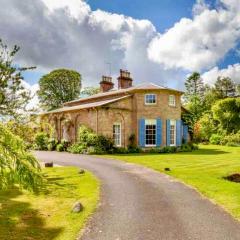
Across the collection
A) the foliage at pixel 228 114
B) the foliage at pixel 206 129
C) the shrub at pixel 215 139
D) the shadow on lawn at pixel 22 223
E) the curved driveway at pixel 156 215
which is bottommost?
the shadow on lawn at pixel 22 223

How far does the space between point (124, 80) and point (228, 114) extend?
56.5ft

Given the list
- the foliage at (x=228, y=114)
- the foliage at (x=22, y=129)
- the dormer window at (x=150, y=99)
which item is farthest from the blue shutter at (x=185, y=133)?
the foliage at (x=22, y=129)

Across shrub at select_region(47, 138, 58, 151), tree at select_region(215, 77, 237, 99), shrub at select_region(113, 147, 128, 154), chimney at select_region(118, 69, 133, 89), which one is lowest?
shrub at select_region(113, 147, 128, 154)

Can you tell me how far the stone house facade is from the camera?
32.3 m

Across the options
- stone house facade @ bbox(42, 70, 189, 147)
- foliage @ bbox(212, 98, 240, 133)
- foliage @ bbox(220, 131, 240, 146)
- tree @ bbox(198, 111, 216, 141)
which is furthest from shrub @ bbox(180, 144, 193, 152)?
foliage @ bbox(212, 98, 240, 133)

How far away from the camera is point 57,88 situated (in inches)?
2459

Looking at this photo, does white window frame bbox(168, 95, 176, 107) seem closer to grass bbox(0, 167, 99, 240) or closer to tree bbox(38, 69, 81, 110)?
grass bbox(0, 167, 99, 240)

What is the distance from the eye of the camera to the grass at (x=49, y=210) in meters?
8.59

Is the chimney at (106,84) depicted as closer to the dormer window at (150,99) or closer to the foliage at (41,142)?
the foliage at (41,142)

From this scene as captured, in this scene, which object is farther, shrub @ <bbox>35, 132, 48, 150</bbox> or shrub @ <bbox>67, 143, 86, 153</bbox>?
shrub @ <bbox>35, 132, 48, 150</bbox>

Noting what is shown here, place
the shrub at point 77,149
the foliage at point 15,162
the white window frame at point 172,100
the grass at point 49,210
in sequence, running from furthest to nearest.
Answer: the white window frame at point 172,100
the shrub at point 77,149
the grass at point 49,210
the foliage at point 15,162

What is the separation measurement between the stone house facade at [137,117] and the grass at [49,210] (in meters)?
16.1

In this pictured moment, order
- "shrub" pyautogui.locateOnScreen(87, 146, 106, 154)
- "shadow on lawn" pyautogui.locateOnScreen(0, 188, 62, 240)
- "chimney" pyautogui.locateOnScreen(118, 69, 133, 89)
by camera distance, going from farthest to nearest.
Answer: "chimney" pyautogui.locateOnScreen(118, 69, 133, 89), "shrub" pyautogui.locateOnScreen(87, 146, 106, 154), "shadow on lawn" pyautogui.locateOnScreen(0, 188, 62, 240)

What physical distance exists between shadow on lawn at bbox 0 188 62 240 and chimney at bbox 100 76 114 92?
106 ft
